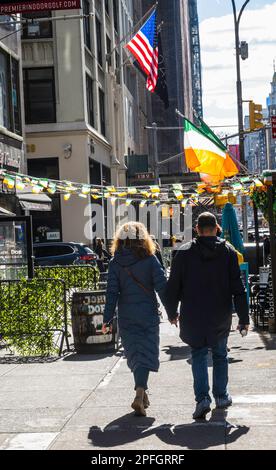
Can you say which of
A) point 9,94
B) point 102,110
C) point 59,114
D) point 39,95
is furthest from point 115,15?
point 9,94

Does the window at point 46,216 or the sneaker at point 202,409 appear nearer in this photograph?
the sneaker at point 202,409

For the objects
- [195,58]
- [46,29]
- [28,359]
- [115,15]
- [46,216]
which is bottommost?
[28,359]

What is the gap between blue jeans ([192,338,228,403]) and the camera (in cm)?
755

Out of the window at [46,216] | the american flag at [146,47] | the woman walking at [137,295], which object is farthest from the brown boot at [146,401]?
the window at [46,216]

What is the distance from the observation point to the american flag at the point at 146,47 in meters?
28.8

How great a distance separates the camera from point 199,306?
24.9 feet

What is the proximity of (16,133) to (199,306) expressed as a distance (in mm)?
20693

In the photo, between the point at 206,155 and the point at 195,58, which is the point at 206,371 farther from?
the point at 195,58

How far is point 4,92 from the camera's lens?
26.2 metres

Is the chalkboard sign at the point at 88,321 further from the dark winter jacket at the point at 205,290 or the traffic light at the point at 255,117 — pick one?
the traffic light at the point at 255,117

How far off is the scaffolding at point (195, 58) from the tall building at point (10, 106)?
131 meters

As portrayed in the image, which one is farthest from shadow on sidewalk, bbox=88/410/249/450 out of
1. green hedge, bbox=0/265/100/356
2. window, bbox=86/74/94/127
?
window, bbox=86/74/94/127

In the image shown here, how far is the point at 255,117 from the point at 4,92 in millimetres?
8410
